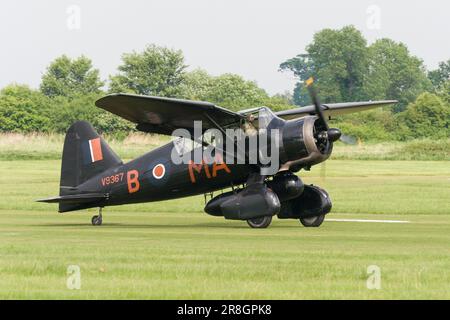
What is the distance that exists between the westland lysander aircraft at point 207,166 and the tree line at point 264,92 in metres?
44.2

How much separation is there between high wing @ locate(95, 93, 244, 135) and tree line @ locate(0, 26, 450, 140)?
4580 cm

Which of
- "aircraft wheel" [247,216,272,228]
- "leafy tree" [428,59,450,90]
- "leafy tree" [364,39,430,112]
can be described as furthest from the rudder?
"leafy tree" [428,59,450,90]

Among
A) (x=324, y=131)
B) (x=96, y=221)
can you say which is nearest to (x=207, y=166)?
(x=324, y=131)

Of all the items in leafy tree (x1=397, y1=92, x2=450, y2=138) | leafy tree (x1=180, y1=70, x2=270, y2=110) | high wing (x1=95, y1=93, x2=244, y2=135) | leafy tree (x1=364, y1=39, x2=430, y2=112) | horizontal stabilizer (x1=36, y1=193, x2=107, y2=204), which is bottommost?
horizontal stabilizer (x1=36, y1=193, x2=107, y2=204)

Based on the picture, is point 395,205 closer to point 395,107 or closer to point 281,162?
point 281,162

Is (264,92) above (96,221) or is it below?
above

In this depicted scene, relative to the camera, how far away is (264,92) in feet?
420

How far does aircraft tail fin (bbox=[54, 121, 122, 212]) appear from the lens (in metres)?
25.8

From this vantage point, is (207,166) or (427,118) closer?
(207,166)

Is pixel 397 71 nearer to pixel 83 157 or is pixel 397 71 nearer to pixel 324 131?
pixel 83 157

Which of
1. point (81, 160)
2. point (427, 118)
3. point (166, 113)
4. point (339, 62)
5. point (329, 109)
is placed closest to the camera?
point (166, 113)

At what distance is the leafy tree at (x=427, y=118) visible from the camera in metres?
81.4

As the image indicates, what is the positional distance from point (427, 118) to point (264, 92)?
4566cm

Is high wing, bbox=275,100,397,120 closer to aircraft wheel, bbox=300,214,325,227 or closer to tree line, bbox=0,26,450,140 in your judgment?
aircraft wheel, bbox=300,214,325,227
